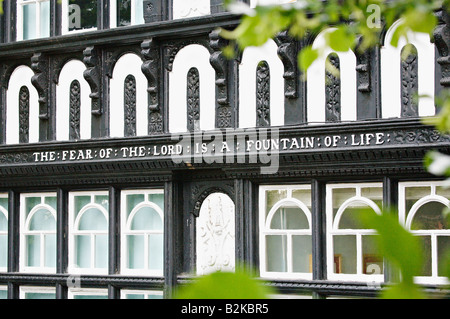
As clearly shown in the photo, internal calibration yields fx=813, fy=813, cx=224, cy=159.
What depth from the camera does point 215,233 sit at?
984 centimetres

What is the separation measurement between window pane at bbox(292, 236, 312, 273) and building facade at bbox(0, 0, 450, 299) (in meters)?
0.02

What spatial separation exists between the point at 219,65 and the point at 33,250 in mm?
3869

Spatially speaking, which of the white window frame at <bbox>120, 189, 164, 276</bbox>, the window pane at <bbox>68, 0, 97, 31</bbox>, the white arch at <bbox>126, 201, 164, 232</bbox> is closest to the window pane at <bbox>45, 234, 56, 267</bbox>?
the white window frame at <bbox>120, 189, 164, 276</bbox>

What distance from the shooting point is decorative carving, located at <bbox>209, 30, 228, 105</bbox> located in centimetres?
947

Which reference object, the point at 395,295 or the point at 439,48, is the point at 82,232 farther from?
the point at 395,295

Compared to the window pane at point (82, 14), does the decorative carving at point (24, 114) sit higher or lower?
lower

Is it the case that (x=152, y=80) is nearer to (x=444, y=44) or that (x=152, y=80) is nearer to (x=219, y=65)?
(x=219, y=65)

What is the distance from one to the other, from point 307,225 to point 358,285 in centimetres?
92

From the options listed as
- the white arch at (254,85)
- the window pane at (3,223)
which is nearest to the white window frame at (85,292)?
the window pane at (3,223)

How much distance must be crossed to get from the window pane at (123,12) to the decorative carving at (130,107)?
70 centimetres

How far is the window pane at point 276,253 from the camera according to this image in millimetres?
9328

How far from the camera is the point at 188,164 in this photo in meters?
9.89

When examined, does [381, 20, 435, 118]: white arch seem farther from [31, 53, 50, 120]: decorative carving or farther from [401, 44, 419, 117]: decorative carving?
[31, 53, 50, 120]: decorative carving

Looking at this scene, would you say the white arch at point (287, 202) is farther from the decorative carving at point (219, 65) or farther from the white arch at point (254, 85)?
the decorative carving at point (219, 65)
